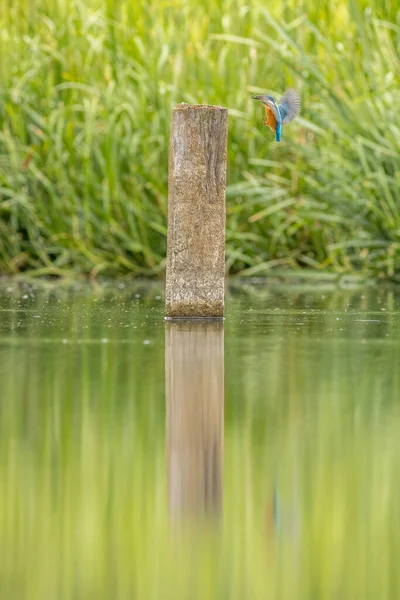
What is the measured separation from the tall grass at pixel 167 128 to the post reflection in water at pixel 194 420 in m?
4.52

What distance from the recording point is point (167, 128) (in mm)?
12383

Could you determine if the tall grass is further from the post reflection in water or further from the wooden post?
the post reflection in water

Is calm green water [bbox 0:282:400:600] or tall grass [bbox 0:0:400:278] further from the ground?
tall grass [bbox 0:0:400:278]

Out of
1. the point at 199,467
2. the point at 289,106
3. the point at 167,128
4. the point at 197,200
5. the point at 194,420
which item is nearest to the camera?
the point at 199,467

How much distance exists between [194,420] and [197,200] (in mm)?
3305

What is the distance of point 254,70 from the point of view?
1247 cm

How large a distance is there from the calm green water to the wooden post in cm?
75

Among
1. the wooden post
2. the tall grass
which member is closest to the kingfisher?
the wooden post

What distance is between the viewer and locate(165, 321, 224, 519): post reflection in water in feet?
11.0

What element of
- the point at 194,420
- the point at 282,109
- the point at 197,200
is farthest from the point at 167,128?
the point at 194,420

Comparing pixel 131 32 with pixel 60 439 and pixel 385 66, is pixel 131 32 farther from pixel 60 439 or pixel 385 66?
pixel 60 439

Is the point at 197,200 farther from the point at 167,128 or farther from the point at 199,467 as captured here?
the point at 167,128

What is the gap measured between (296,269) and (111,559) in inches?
373

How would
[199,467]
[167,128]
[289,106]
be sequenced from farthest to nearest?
[167,128] < [289,106] < [199,467]
